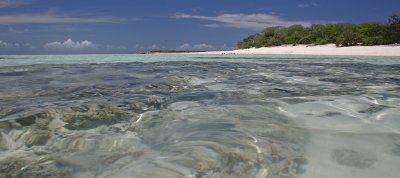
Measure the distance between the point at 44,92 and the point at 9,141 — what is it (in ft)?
6.18

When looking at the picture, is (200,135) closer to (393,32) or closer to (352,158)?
(352,158)

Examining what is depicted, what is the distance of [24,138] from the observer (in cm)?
202

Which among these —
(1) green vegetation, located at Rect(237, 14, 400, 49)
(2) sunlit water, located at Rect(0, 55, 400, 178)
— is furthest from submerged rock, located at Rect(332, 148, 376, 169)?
(1) green vegetation, located at Rect(237, 14, 400, 49)

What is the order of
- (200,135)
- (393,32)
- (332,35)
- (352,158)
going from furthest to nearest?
(332,35)
(393,32)
(200,135)
(352,158)

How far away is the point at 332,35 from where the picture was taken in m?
29.9

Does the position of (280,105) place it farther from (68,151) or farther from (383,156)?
(68,151)

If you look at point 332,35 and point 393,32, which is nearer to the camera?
point 393,32

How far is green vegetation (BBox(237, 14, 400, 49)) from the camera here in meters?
22.8

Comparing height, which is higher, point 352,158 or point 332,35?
point 332,35

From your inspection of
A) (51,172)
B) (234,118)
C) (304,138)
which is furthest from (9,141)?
(304,138)

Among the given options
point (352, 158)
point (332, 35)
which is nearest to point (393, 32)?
point (332, 35)

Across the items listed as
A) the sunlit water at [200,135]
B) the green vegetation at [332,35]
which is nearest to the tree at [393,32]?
the green vegetation at [332,35]

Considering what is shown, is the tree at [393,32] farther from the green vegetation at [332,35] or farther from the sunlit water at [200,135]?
the sunlit water at [200,135]

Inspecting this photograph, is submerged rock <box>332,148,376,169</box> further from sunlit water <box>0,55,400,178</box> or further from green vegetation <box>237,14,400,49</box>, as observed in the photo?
green vegetation <box>237,14,400,49</box>
